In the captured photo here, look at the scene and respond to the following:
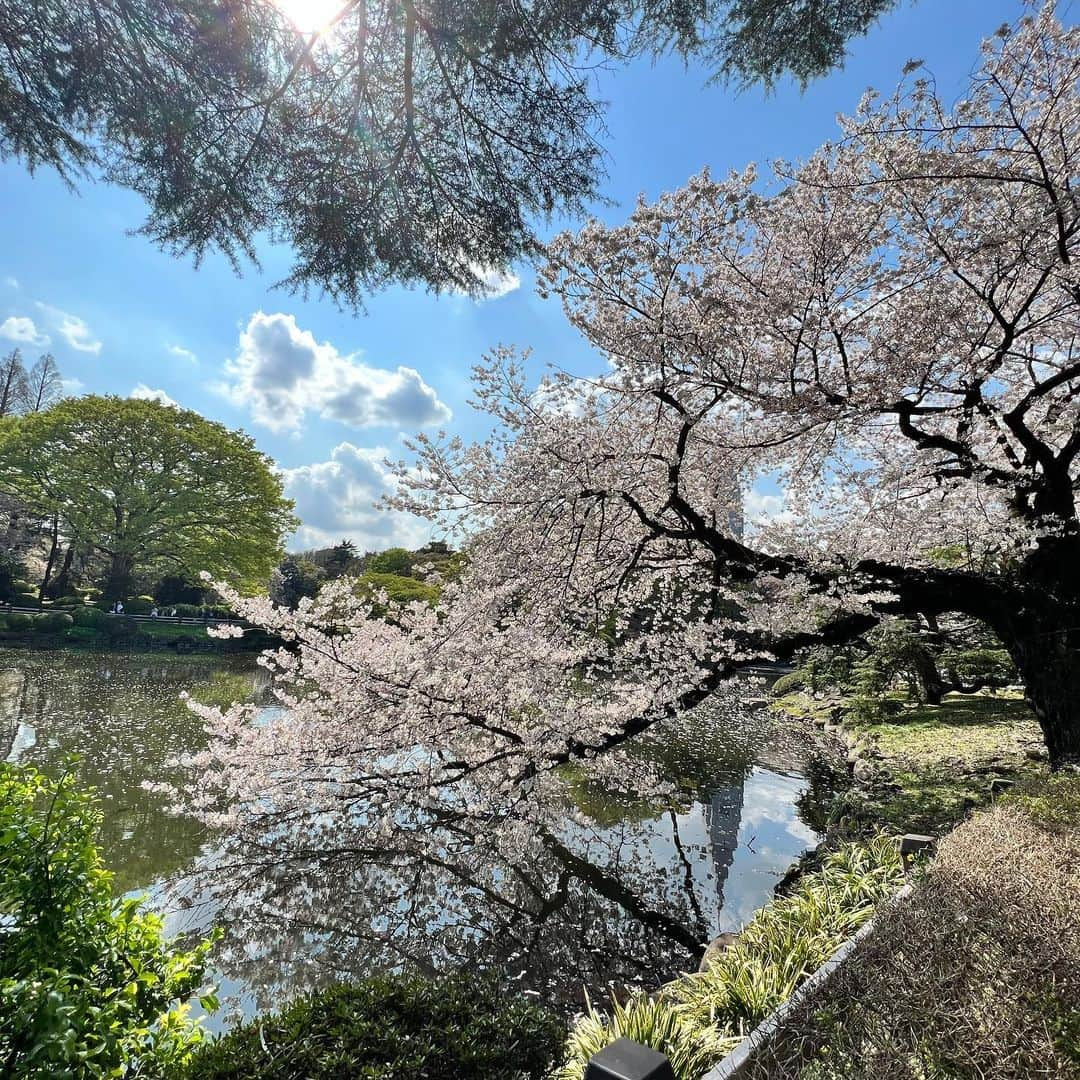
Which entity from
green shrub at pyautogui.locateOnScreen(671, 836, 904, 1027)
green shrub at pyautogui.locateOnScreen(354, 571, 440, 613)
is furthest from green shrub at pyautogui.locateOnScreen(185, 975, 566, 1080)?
green shrub at pyautogui.locateOnScreen(354, 571, 440, 613)

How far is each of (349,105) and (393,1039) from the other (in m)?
3.98

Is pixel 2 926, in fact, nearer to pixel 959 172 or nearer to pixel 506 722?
pixel 506 722

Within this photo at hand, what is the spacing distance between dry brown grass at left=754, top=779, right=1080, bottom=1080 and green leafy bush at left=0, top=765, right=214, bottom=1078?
1941 mm

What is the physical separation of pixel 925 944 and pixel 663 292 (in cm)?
370

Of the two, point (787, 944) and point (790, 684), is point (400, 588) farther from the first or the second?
point (787, 944)

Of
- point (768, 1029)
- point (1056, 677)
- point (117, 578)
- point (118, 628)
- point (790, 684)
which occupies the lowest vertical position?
point (768, 1029)

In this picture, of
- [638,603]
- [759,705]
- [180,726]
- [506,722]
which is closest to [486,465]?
[506,722]

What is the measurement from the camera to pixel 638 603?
21.0 feet

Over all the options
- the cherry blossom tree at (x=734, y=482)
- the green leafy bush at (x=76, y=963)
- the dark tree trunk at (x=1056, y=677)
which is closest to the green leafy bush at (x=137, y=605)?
the cherry blossom tree at (x=734, y=482)

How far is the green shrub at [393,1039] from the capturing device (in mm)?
1682

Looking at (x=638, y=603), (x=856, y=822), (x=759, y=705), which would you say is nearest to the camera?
(x=856, y=822)

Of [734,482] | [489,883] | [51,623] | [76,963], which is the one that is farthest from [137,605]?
[76,963]

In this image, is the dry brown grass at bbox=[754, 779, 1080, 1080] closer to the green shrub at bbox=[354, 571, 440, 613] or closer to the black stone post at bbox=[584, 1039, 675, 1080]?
the black stone post at bbox=[584, 1039, 675, 1080]

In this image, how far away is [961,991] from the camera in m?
2.00
